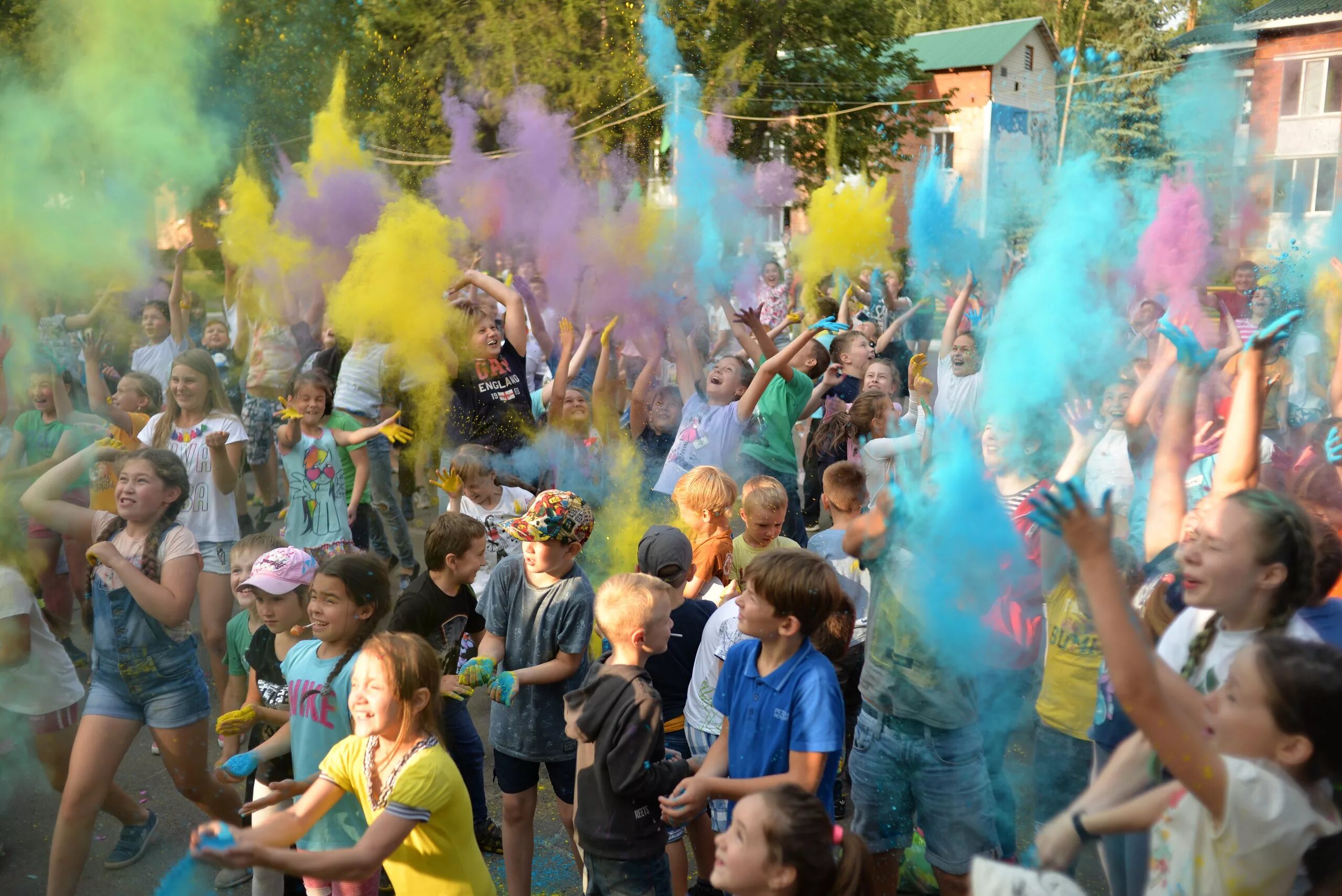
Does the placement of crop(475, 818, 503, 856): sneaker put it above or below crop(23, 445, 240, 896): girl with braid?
below

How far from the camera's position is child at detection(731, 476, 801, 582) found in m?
4.11

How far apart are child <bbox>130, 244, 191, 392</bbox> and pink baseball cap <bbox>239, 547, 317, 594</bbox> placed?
3.93m

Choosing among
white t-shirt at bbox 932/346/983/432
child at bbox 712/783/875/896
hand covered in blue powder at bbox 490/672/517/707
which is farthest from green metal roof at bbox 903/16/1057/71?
child at bbox 712/783/875/896

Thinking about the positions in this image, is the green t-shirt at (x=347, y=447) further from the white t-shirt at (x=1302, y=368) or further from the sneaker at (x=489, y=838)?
the white t-shirt at (x=1302, y=368)

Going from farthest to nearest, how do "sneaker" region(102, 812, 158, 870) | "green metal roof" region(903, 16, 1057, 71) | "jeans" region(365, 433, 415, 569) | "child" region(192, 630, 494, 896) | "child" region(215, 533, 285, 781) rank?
"green metal roof" region(903, 16, 1057, 71)
"jeans" region(365, 433, 415, 569)
"sneaker" region(102, 812, 158, 870)
"child" region(215, 533, 285, 781)
"child" region(192, 630, 494, 896)

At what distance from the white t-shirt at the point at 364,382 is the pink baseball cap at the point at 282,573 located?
288 cm

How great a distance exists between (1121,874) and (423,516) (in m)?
6.29

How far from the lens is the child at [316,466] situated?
529 centimetres

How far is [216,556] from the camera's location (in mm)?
4859

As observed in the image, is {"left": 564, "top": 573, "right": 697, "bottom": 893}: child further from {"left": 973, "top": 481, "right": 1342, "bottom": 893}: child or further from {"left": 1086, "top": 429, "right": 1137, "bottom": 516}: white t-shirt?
{"left": 1086, "top": 429, "right": 1137, "bottom": 516}: white t-shirt

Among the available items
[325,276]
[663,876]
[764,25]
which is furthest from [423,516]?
[764,25]

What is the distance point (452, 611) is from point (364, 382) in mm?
2956

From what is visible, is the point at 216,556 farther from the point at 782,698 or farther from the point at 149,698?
the point at 782,698

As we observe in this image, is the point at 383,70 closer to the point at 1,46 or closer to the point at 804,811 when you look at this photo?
the point at 1,46
